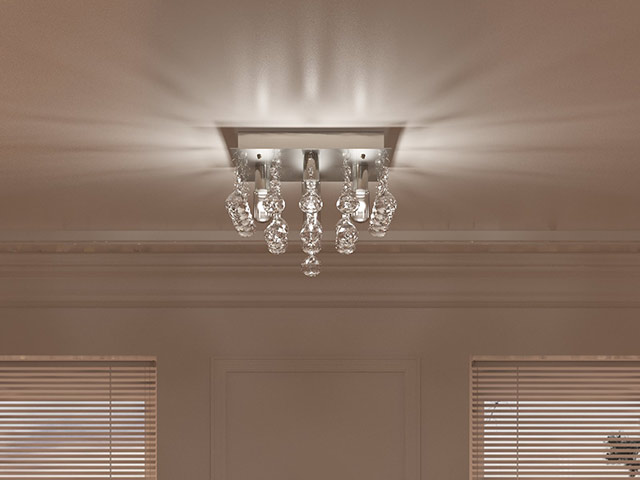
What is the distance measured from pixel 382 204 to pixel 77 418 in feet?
6.52

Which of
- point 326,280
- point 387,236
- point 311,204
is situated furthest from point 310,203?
point 326,280

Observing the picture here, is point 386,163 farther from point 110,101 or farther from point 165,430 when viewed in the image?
point 165,430

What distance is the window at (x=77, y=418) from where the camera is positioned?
278 centimetres

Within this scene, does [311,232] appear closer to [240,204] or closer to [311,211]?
[311,211]

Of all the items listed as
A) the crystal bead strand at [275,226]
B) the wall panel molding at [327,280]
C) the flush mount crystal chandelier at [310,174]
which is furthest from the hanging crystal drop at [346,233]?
the wall panel molding at [327,280]

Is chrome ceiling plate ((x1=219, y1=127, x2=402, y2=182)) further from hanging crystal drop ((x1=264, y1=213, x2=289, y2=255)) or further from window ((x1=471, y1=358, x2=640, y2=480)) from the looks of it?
window ((x1=471, y1=358, x2=640, y2=480))

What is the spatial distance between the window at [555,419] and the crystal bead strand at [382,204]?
1.58 m

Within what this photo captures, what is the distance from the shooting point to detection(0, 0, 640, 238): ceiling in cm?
94

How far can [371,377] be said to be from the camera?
2721mm

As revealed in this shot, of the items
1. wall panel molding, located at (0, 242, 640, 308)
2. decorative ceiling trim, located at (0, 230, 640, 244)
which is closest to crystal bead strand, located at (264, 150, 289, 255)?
decorative ceiling trim, located at (0, 230, 640, 244)

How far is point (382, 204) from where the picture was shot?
133 centimetres

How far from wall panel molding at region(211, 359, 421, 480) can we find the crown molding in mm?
223

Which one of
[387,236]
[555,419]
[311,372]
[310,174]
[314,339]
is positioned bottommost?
[555,419]

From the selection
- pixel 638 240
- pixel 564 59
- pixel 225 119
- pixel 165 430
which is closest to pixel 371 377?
pixel 165 430
